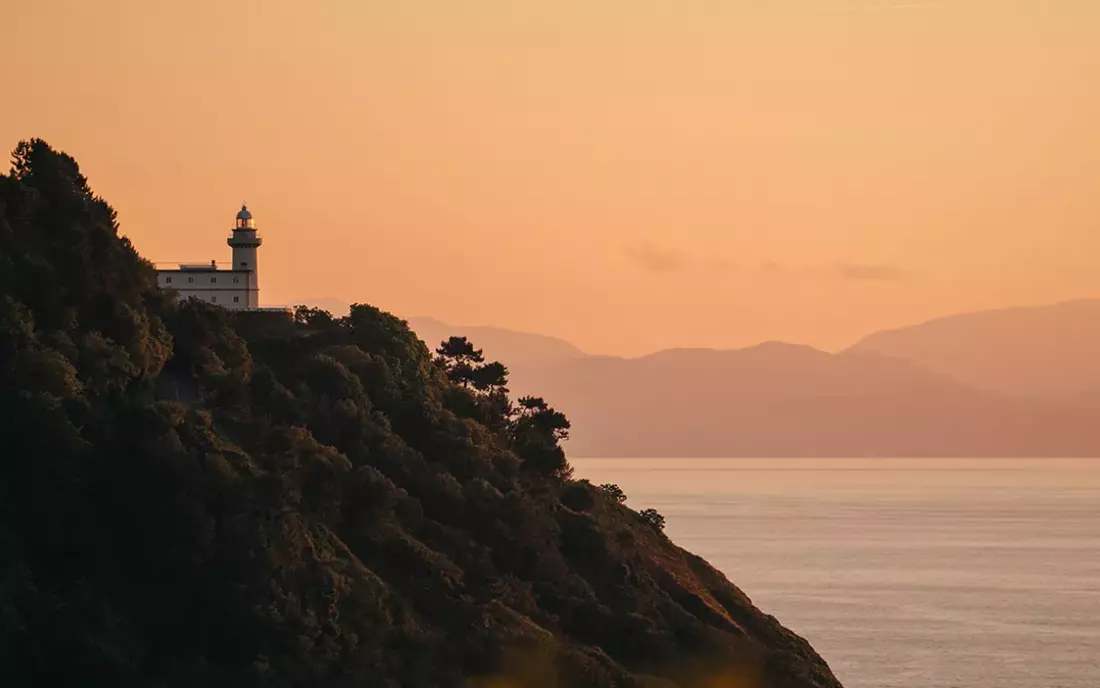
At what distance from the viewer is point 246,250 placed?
421ft

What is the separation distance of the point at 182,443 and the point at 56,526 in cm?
846

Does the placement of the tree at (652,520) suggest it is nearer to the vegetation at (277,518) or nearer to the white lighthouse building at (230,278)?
the vegetation at (277,518)

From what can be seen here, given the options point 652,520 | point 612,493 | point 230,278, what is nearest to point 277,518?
point 230,278

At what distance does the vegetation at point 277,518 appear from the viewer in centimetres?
8506

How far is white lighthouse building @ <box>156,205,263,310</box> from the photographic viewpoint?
4943 inches

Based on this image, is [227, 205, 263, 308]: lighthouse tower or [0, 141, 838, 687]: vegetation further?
[227, 205, 263, 308]: lighthouse tower

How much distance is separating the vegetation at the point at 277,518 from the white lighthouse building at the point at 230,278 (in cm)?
452

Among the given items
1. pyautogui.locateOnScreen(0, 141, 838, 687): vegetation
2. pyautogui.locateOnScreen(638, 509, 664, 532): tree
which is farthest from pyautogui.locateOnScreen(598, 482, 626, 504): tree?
pyautogui.locateOnScreen(0, 141, 838, 687): vegetation

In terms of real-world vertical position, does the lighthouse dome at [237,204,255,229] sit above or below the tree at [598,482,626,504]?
above

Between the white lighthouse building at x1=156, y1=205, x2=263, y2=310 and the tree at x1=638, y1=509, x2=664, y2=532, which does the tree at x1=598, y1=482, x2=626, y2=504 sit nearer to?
the tree at x1=638, y1=509, x2=664, y2=532

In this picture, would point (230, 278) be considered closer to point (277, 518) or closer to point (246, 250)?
Answer: point (246, 250)

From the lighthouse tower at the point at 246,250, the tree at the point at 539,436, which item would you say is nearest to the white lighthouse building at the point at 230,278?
the lighthouse tower at the point at 246,250

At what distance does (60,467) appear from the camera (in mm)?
86375

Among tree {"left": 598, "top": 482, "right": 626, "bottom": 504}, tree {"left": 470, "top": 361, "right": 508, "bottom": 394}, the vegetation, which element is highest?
tree {"left": 470, "top": 361, "right": 508, "bottom": 394}
